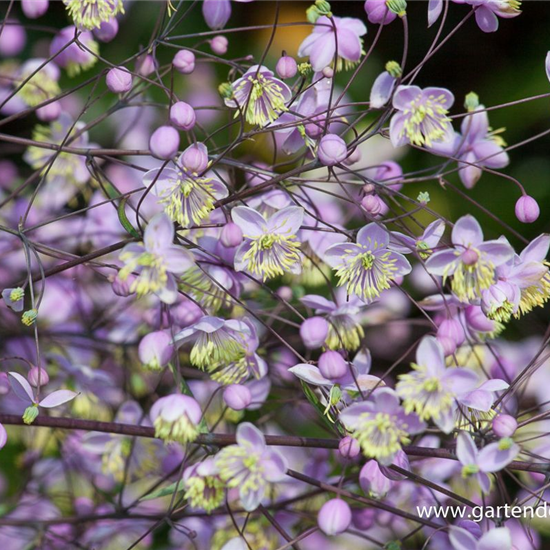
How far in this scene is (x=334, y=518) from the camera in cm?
61

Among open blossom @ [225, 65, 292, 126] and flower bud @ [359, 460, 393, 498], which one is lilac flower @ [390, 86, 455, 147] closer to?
open blossom @ [225, 65, 292, 126]

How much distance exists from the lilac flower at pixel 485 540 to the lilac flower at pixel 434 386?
3.4 inches

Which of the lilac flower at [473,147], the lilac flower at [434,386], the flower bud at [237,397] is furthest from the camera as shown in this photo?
the lilac flower at [473,147]

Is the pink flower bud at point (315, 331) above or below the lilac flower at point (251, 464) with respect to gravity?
above

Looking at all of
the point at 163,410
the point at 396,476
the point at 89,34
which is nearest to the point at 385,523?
the point at 396,476

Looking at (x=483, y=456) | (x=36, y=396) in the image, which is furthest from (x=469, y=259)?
(x=36, y=396)

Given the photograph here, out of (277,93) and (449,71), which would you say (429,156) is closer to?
(449,71)

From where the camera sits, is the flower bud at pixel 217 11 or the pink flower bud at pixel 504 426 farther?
the flower bud at pixel 217 11

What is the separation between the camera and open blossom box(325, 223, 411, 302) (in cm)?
66

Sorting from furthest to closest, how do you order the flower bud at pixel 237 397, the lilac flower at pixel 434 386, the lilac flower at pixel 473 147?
the lilac flower at pixel 473 147 < the flower bud at pixel 237 397 < the lilac flower at pixel 434 386

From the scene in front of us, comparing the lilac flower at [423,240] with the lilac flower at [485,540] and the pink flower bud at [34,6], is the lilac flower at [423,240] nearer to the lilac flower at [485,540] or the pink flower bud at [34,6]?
the lilac flower at [485,540]

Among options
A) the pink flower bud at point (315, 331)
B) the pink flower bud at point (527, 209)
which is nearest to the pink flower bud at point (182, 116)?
the pink flower bud at point (315, 331)

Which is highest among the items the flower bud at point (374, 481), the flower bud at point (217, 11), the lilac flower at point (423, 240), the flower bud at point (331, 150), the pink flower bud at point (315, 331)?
the flower bud at point (217, 11)

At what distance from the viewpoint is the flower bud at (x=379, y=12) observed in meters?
0.69
